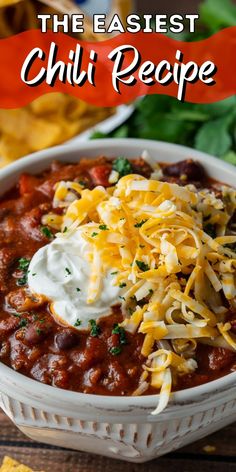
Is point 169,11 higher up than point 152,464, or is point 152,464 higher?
point 169,11

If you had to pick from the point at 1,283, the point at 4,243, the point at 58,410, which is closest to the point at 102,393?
the point at 58,410

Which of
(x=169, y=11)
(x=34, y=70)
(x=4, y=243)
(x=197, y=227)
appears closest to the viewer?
(x=197, y=227)

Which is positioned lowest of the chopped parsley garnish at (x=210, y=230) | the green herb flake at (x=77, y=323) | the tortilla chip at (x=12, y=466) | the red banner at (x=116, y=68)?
the tortilla chip at (x=12, y=466)

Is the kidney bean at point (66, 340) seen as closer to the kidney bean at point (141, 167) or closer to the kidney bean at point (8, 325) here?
the kidney bean at point (8, 325)

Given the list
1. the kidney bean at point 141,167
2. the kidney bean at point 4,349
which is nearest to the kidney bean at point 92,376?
the kidney bean at point 4,349

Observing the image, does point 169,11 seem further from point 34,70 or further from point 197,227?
point 197,227

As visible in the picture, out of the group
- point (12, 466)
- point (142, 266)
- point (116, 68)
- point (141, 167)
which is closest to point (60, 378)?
point (142, 266)

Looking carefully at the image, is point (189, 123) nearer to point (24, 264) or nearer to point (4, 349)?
point (24, 264)

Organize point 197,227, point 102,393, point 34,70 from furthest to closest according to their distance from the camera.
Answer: point 34,70 < point 197,227 < point 102,393
